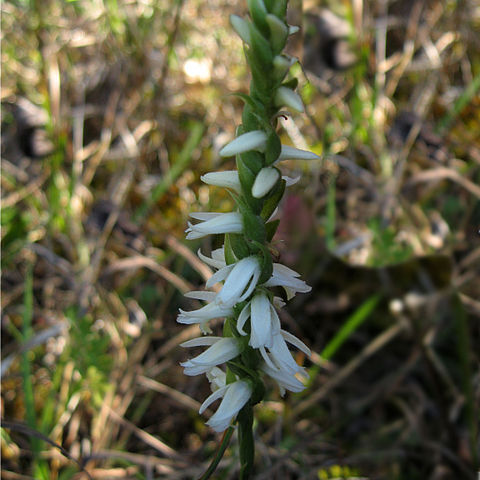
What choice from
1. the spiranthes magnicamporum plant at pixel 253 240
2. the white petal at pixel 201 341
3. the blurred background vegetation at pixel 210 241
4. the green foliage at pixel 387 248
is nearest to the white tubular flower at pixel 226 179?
the spiranthes magnicamporum plant at pixel 253 240

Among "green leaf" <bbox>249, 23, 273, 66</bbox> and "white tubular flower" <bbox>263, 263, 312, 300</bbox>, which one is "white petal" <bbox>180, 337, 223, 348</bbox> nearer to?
"white tubular flower" <bbox>263, 263, 312, 300</bbox>

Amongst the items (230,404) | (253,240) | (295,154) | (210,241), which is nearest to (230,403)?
(230,404)

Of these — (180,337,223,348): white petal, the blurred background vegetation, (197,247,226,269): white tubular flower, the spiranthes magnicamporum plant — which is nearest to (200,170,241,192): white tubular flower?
the spiranthes magnicamporum plant

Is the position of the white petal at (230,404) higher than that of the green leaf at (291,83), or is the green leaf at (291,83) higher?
the green leaf at (291,83)

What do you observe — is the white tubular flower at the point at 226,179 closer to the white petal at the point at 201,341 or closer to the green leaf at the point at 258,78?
the green leaf at the point at 258,78

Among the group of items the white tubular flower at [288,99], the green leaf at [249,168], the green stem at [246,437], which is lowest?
the green stem at [246,437]

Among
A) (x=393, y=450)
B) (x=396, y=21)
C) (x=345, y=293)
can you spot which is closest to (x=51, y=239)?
(x=345, y=293)

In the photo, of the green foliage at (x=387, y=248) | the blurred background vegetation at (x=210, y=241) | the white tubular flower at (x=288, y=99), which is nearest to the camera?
the white tubular flower at (x=288, y=99)
